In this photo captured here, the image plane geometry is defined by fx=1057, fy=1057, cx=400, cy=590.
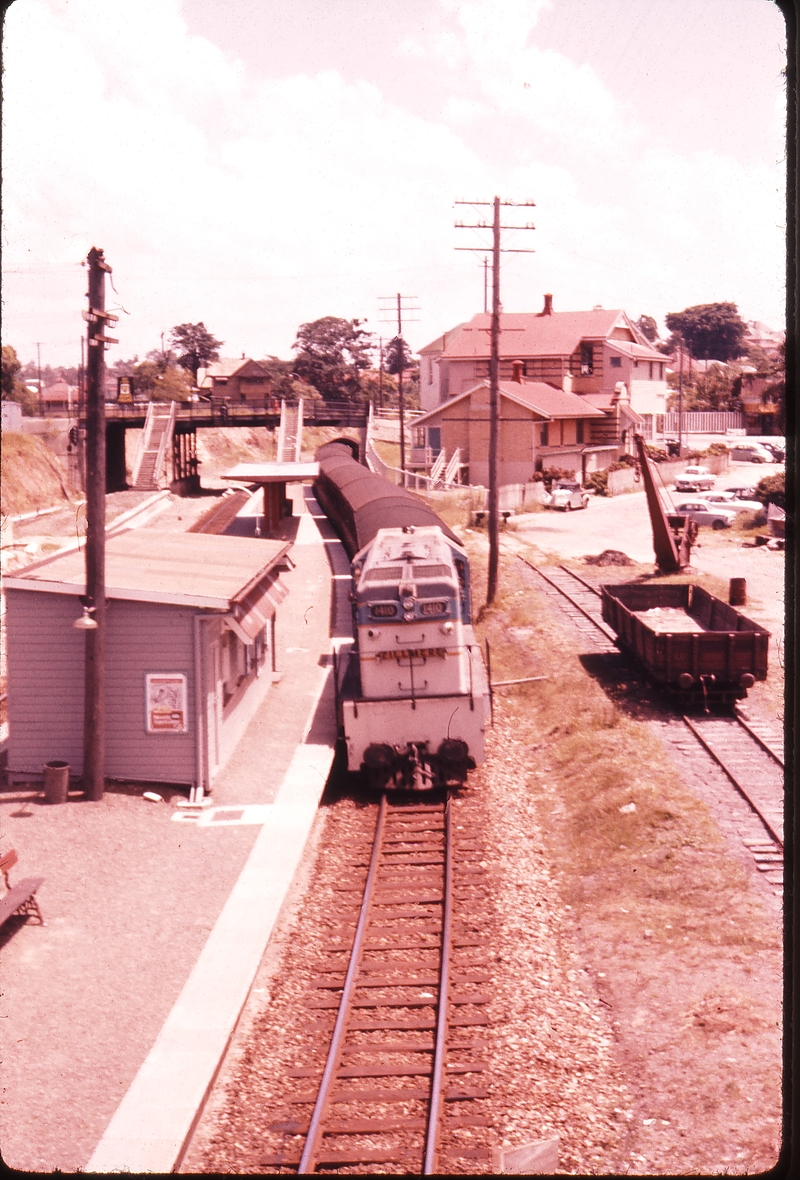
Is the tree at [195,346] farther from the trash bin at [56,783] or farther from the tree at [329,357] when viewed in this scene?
the trash bin at [56,783]

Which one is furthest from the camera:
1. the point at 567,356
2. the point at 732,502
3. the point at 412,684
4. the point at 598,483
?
the point at 567,356

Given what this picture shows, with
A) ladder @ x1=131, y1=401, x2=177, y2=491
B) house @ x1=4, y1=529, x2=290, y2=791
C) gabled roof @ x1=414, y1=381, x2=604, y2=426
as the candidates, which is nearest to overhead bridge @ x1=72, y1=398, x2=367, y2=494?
ladder @ x1=131, y1=401, x2=177, y2=491

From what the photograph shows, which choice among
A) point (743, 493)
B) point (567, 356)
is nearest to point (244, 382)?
point (567, 356)

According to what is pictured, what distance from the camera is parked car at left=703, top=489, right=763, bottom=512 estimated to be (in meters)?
47.7

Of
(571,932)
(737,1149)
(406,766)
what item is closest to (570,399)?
(406,766)

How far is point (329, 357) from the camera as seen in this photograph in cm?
11519

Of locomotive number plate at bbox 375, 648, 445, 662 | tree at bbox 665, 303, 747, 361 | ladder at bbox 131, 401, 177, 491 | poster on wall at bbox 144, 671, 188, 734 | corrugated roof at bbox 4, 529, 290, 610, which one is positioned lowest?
poster on wall at bbox 144, 671, 188, 734

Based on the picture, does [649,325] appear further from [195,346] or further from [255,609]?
[255,609]

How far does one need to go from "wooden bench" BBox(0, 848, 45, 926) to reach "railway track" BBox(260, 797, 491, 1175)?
3.37 m

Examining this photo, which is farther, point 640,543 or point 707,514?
point 707,514

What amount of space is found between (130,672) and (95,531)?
7.76ft

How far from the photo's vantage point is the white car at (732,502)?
1877 inches

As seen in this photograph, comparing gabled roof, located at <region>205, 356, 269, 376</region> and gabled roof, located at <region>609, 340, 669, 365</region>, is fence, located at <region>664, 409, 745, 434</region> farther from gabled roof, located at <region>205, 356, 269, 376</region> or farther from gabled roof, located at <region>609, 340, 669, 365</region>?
gabled roof, located at <region>205, 356, 269, 376</region>

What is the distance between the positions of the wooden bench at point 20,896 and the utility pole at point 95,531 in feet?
11.6
